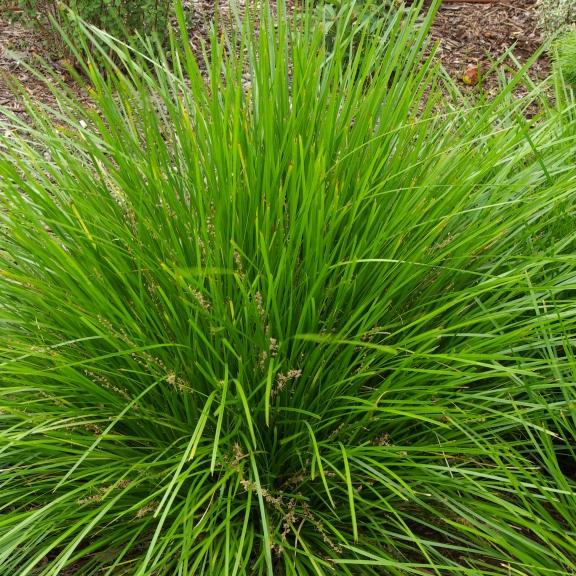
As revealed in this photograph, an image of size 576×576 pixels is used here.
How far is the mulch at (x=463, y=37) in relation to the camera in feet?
15.8

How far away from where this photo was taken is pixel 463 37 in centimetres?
571

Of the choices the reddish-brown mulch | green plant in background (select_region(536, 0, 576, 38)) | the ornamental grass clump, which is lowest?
the reddish-brown mulch

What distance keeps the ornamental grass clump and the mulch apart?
2.95 meters

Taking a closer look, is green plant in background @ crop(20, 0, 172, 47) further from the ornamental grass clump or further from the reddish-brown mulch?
the ornamental grass clump

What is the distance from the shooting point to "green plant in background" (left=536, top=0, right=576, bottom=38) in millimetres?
5355

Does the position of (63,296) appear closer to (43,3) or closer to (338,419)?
(338,419)

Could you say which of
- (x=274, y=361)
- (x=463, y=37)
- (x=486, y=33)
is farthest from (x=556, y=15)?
(x=274, y=361)

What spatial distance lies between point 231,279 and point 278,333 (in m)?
Answer: 0.18

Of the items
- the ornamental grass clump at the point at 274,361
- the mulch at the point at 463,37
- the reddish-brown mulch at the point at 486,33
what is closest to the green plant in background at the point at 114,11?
the mulch at the point at 463,37

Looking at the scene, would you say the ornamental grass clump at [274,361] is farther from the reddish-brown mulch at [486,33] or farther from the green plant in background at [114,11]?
the reddish-brown mulch at [486,33]

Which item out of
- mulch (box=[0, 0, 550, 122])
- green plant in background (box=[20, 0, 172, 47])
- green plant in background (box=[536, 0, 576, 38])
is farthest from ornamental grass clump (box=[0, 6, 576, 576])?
green plant in background (box=[536, 0, 576, 38])

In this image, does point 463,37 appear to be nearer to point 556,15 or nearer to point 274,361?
point 556,15

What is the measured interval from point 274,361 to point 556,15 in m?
4.79

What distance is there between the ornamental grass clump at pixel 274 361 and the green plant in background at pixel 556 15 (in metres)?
3.98
